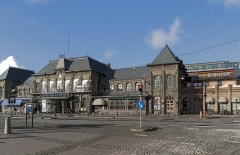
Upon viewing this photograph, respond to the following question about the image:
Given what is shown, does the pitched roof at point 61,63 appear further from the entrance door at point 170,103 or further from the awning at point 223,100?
the awning at point 223,100

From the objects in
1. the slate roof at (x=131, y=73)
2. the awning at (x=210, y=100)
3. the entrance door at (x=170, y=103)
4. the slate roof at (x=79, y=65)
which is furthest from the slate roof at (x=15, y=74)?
the awning at (x=210, y=100)

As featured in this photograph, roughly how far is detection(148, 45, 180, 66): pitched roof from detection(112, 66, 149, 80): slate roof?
5.66 m

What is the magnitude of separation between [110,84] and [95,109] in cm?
919

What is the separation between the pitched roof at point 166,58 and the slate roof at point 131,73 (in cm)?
566

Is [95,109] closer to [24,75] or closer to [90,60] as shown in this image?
[90,60]

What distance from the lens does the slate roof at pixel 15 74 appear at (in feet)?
293

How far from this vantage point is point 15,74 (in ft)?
301

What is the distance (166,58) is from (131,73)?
12.0m

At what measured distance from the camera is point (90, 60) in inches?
2832

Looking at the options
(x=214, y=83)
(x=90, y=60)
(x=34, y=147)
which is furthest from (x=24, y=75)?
(x=34, y=147)

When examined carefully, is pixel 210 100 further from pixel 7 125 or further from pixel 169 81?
pixel 7 125

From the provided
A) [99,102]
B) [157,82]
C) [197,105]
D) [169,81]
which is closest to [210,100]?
[197,105]

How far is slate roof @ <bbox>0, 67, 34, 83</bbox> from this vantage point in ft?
293

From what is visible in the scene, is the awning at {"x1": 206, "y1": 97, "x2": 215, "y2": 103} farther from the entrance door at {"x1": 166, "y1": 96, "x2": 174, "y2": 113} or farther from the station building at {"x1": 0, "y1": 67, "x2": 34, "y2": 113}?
the station building at {"x1": 0, "y1": 67, "x2": 34, "y2": 113}
